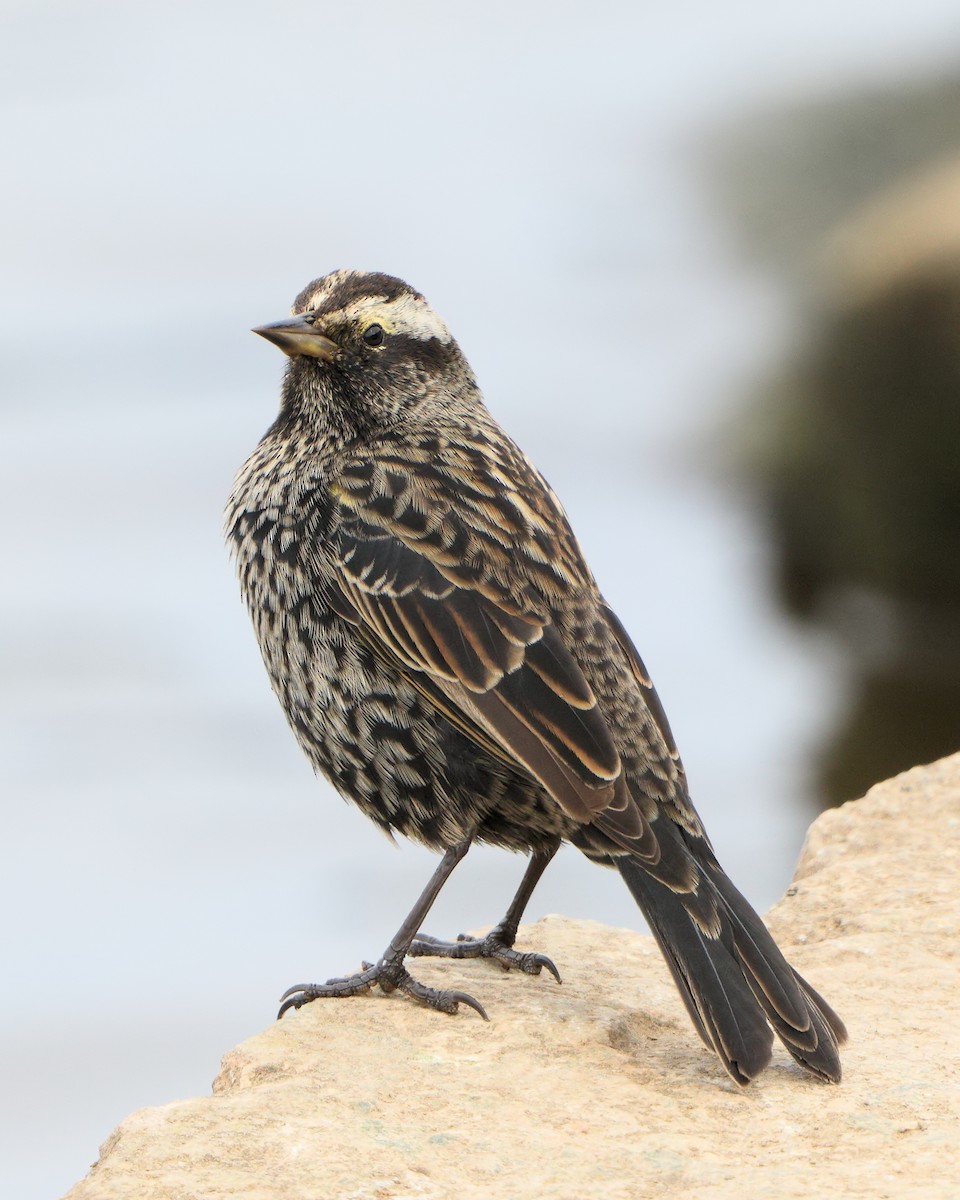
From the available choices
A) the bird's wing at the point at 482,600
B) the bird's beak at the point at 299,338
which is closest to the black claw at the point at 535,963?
the bird's wing at the point at 482,600

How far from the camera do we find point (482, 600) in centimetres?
517

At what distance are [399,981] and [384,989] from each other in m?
0.08

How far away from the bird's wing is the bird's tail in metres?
0.18

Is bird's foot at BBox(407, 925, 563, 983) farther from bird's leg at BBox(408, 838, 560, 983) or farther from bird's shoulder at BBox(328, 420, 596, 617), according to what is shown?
bird's shoulder at BBox(328, 420, 596, 617)

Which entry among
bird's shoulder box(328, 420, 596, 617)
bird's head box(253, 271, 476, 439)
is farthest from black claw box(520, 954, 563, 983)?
bird's head box(253, 271, 476, 439)

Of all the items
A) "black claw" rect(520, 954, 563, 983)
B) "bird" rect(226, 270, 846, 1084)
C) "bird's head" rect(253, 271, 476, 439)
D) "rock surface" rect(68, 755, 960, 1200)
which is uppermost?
"bird's head" rect(253, 271, 476, 439)

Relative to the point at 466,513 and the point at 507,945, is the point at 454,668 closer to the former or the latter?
the point at 466,513

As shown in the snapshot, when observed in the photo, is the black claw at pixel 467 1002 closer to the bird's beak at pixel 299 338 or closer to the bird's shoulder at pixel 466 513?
the bird's shoulder at pixel 466 513

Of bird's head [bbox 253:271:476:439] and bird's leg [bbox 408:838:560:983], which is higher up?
bird's head [bbox 253:271:476:439]

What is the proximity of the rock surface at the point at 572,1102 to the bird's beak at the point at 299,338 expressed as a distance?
194cm

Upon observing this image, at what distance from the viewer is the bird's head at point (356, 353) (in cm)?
578

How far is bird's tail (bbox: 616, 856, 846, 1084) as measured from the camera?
450 centimetres

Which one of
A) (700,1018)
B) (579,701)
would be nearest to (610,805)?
(579,701)

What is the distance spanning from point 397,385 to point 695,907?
6.69ft
